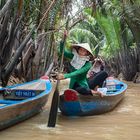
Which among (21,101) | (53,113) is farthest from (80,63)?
(21,101)

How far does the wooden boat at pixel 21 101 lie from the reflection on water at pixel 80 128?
0.17 m

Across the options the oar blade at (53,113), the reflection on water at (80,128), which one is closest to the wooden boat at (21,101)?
the reflection on water at (80,128)

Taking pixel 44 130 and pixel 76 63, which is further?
pixel 76 63

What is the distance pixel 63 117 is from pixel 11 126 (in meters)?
1.19

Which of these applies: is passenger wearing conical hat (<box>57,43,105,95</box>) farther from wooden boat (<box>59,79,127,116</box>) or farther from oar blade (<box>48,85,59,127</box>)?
oar blade (<box>48,85,59,127</box>)

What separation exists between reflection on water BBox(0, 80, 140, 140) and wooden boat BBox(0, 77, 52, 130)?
17 centimetres

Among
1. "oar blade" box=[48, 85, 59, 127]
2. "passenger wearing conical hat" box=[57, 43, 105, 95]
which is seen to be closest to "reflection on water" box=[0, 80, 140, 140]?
"oar blade" box=[48, 85, 59, 127]

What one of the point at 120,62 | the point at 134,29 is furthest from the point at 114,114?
the point at 120,62

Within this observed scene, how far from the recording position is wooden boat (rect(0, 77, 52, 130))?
17.7 feet

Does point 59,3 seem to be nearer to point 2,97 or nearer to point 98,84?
point 98,84

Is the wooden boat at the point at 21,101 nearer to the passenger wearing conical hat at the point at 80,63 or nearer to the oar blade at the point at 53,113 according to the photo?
the oar blade at the point at 53,113

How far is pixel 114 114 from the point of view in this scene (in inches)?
296

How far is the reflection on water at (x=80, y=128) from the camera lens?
5488 mm

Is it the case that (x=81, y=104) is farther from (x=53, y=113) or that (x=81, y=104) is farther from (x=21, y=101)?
(x=21, y=101)
